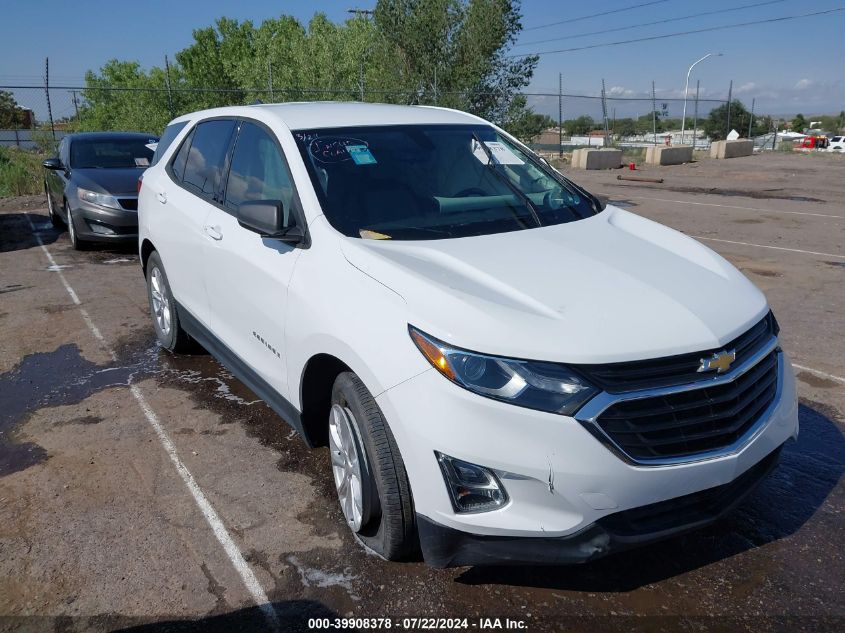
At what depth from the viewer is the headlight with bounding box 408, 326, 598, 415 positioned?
2.40 m

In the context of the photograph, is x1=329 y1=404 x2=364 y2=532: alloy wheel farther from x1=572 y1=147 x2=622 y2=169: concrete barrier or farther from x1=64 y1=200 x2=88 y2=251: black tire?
x1=572 y1=147 x2=622 y2=169: concrete barrier

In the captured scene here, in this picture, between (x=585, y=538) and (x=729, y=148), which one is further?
(x=729, y=148)

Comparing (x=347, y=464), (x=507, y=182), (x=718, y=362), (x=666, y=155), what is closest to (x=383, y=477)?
(x=347, y=464)

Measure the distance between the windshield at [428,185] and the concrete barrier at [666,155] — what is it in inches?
948

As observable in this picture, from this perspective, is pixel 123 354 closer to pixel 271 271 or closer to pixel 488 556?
pixel 271 271

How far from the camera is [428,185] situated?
3.74 m

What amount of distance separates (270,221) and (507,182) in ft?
4.54

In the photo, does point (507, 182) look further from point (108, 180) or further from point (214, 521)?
point (108, 180)

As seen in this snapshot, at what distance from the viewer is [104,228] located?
9.52 m

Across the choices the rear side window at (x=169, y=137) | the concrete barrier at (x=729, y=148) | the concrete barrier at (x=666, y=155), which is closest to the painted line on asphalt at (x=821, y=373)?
the rear side window at (x=169, y=137)

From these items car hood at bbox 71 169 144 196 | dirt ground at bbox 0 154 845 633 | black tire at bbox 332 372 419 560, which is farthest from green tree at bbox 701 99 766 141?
black tire at bbox 332 372 419 560

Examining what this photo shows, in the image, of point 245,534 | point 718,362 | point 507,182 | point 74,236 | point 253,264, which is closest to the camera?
point 718,362

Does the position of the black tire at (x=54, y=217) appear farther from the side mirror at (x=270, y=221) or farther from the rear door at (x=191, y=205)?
the side mirror at (x=270, y=221)

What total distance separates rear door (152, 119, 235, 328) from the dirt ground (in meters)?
0.74
